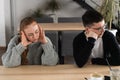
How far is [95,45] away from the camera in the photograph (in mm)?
2229

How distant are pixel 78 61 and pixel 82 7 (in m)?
4.09

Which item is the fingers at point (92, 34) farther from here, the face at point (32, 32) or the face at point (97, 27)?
the face at point (32, 32)

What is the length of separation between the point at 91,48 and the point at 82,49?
78mm

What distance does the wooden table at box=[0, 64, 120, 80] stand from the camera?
179 cm

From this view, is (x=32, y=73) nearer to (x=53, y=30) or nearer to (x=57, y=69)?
(x=57, y=69)

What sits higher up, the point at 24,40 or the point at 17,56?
the point at 24,40

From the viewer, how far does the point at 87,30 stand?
7.09 feet

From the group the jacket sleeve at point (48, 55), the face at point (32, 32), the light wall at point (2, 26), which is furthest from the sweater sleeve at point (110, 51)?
the light wall at point (2, 26)

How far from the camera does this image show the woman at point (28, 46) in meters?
2.08

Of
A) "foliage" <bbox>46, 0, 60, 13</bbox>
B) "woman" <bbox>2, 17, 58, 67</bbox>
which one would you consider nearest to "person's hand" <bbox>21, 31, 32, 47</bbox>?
"woman" <bbox>2, 17, 58, 67</bbox>

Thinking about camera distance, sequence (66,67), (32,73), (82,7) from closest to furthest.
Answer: (32,73), (66,67), (82,7)

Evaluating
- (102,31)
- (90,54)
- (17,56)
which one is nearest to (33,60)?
(17,56)

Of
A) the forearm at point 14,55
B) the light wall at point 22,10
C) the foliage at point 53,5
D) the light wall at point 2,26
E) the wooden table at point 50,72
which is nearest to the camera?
the wooden table at point 50,72

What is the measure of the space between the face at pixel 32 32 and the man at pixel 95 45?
0.36m
